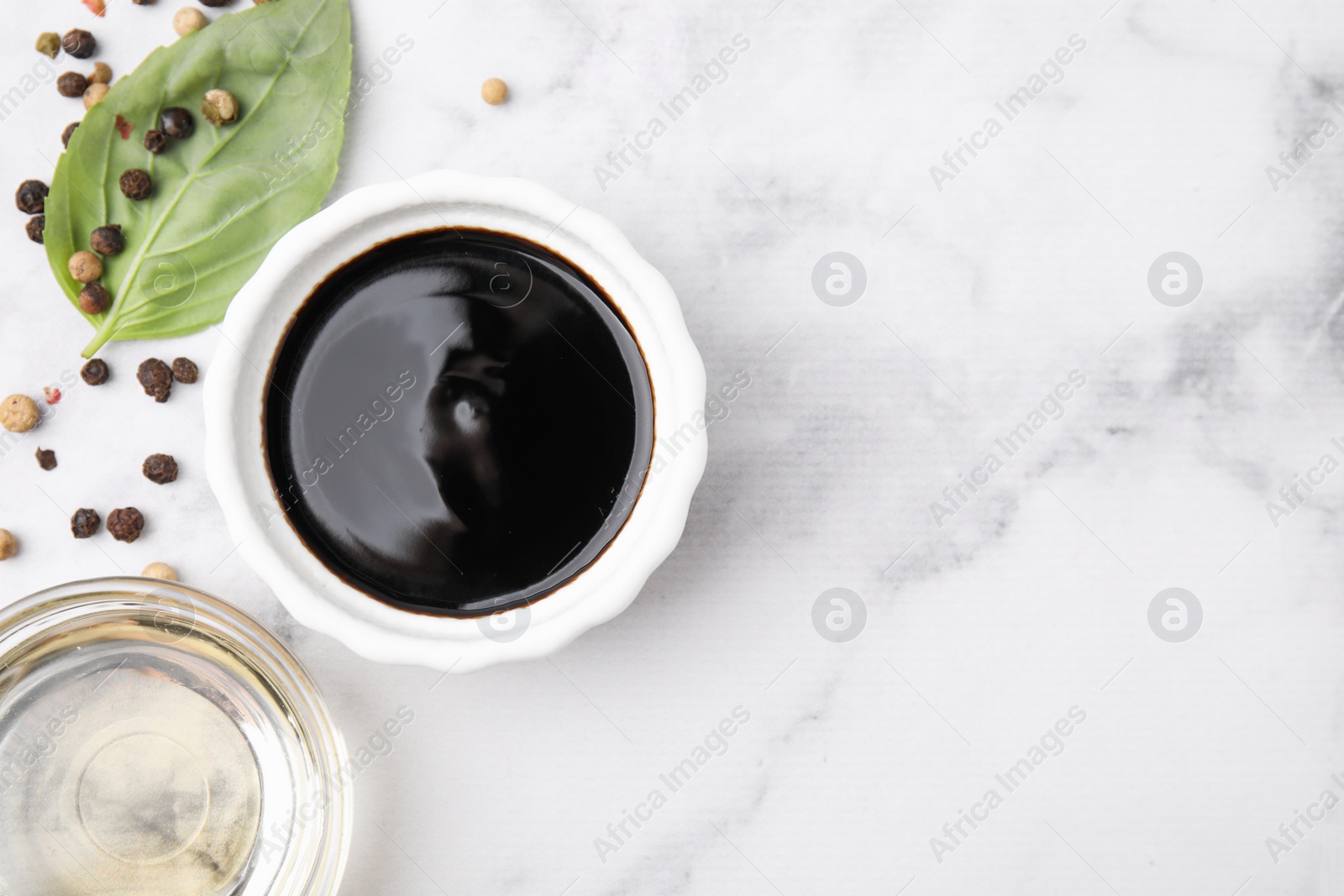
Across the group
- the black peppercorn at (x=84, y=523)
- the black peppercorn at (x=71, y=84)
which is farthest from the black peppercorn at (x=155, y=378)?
the black peppercorn at (x=71, y=84)

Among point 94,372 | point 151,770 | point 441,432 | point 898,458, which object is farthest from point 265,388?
point 898,458

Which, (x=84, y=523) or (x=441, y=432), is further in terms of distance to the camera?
(x=84, y=523)

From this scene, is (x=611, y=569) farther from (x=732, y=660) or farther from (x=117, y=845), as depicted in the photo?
(x=117, y=845)

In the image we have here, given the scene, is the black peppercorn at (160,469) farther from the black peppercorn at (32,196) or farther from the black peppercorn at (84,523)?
the black peppercorn at (32,196)

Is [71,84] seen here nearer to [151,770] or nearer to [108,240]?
[108,240]

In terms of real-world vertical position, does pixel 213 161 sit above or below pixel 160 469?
above

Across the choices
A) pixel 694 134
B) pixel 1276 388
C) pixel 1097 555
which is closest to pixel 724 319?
pixel 694 134
